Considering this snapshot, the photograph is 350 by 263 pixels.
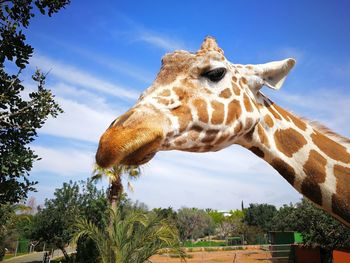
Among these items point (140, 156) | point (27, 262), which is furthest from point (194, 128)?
point (27, 262)

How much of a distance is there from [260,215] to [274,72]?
87.2 m

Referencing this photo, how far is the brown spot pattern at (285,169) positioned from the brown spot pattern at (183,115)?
128cm

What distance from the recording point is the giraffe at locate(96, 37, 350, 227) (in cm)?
247

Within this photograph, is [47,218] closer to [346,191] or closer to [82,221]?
[82,221]

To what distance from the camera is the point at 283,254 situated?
3303cm

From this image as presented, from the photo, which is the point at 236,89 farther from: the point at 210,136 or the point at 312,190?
the point at 312,190

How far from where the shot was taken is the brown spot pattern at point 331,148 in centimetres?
364

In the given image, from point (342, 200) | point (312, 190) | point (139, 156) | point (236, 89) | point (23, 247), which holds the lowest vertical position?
point (23, 247)

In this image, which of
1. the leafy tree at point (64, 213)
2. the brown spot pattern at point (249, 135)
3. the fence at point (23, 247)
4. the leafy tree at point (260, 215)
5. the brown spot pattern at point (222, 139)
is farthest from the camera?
the leafy tree at point (260, 215)

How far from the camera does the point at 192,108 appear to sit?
2.92 metres

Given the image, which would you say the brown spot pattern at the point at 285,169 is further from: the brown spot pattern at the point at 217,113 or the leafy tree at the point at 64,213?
the leafy tree at the point at 64,213

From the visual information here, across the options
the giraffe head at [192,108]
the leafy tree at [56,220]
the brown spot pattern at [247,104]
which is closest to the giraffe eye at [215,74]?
the giraffe head at [192,108]

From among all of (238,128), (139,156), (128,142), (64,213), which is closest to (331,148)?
(238,128)

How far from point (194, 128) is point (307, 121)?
6.77ft
